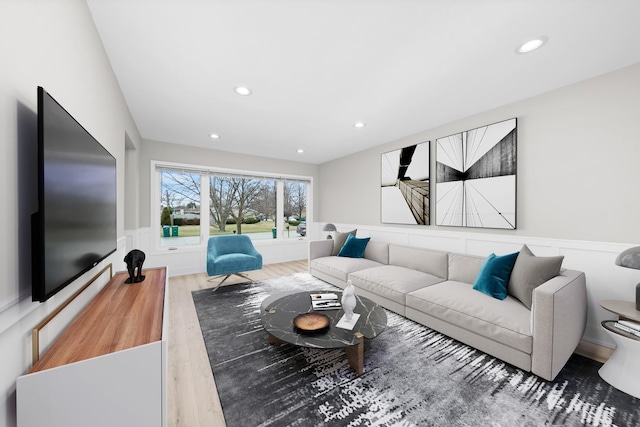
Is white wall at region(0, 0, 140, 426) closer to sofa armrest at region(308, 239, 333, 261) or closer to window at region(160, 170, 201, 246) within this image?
sofa armrest at region(308, 239, 333, 261)

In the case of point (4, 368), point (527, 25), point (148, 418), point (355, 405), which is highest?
point (527, 25)

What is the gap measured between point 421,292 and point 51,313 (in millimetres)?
2751

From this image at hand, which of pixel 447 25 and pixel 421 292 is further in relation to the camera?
pixel 421 292

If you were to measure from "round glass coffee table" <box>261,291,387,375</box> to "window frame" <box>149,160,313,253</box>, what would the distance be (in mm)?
3036

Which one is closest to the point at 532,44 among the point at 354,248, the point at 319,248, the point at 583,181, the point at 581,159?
the point at 581,159

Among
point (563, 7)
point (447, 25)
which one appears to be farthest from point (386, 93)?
point (563, 7)

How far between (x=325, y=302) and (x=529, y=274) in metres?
1.82

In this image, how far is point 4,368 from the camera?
779 millimetres

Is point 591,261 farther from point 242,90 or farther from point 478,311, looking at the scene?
point 242,90

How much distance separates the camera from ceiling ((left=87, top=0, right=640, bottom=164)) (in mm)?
1499

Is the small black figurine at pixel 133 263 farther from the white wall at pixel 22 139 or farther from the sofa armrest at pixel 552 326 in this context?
the sofa armrest at pixel 552 326

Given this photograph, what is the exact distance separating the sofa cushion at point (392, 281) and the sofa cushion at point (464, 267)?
0.64 ft

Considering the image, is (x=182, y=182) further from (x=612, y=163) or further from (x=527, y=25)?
(x=612, y=163)

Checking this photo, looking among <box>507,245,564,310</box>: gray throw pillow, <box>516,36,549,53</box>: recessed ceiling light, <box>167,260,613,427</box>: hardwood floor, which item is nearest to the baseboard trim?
<box>167,260,613,427</box>: hardwood floor
